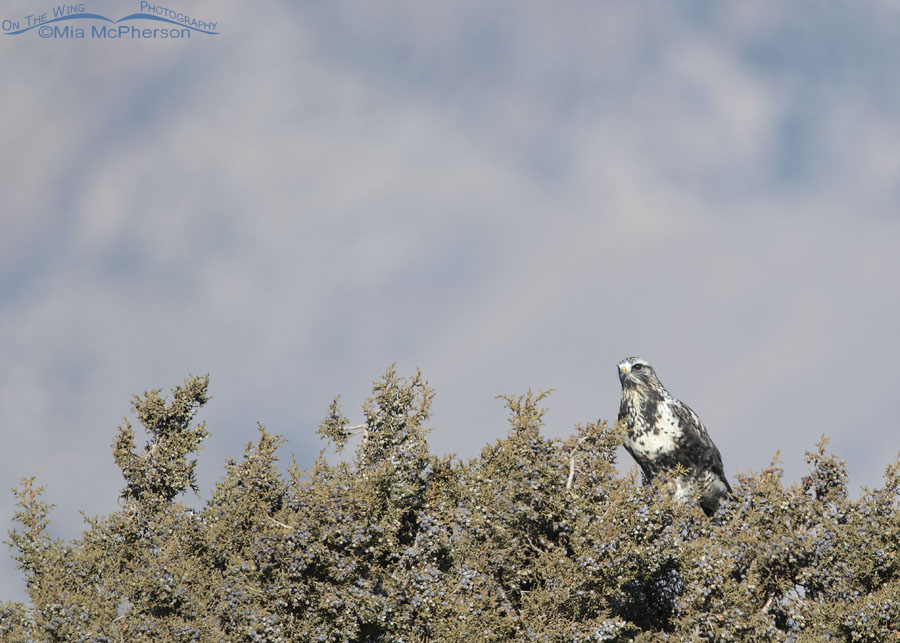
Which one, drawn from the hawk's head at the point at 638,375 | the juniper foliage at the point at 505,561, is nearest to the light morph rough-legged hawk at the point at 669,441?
the hawk's head at the point at 638,375

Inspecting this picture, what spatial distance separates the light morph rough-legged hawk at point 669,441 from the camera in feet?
51.5

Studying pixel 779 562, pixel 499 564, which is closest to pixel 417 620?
pixel 499 564

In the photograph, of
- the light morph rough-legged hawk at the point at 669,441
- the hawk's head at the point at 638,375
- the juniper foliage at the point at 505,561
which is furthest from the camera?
the hawk's head at the point at 638,375

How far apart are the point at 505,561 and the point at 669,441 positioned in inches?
172

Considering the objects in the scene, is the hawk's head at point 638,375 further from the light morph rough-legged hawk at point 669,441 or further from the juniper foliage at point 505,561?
the juniper foliage at point 505,561

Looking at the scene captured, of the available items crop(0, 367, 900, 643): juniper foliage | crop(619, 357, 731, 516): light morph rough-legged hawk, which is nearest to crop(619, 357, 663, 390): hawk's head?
crop(619, 357, 731, 516): light morph rough-legged hawk

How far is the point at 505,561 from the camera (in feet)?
41.7

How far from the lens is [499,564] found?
501 inches

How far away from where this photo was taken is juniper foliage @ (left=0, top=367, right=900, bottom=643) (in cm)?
1188

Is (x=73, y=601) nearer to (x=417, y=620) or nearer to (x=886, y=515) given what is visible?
(x=417, y=620)

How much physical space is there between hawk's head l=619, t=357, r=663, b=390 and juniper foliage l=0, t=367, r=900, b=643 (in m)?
3.02

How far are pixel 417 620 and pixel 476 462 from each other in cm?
254

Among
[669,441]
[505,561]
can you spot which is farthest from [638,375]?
[505,561]

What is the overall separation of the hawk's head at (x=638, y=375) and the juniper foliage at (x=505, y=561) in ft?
9.90
